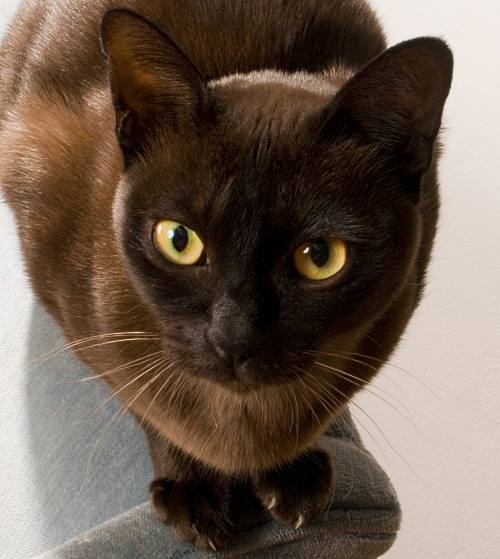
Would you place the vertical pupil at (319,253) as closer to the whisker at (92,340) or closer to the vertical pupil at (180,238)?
the vertical pupil at (180,238)

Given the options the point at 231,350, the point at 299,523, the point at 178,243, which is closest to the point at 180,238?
the point at 178,243

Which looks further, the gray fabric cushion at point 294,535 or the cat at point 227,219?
the gray fabric cushion at point 294,535

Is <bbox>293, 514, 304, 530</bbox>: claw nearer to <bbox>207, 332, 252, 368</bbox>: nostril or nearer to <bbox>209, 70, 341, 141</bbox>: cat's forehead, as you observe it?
<bbox>207, 332, 252, 368</bbox>: nostril

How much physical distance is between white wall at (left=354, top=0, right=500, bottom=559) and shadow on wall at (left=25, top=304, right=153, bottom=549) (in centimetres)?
47

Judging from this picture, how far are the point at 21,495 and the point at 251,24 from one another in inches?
26.8

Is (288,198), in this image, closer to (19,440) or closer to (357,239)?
(357,239)

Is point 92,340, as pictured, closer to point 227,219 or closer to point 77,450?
point 77,450

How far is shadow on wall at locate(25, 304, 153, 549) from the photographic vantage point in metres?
1.03

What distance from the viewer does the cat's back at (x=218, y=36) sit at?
0.97 meters

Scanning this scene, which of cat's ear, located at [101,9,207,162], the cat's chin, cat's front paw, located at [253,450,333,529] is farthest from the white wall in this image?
cat's ear, located at [101,9,207,162]

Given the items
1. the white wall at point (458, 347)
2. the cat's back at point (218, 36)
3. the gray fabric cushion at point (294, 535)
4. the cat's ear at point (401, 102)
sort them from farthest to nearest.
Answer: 1. the white wall at point (458, 347)
2. the cat's back at point (218, 36)
3. the gray fabric cushion at point (294, 535)
4. the cat's ear at point (401, 102)

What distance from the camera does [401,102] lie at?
0.69 meters

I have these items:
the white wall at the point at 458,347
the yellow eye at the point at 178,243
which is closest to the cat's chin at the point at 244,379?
the yellow eye at the point at 178,243

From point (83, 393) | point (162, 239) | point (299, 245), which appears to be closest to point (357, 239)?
point (299, 245)
